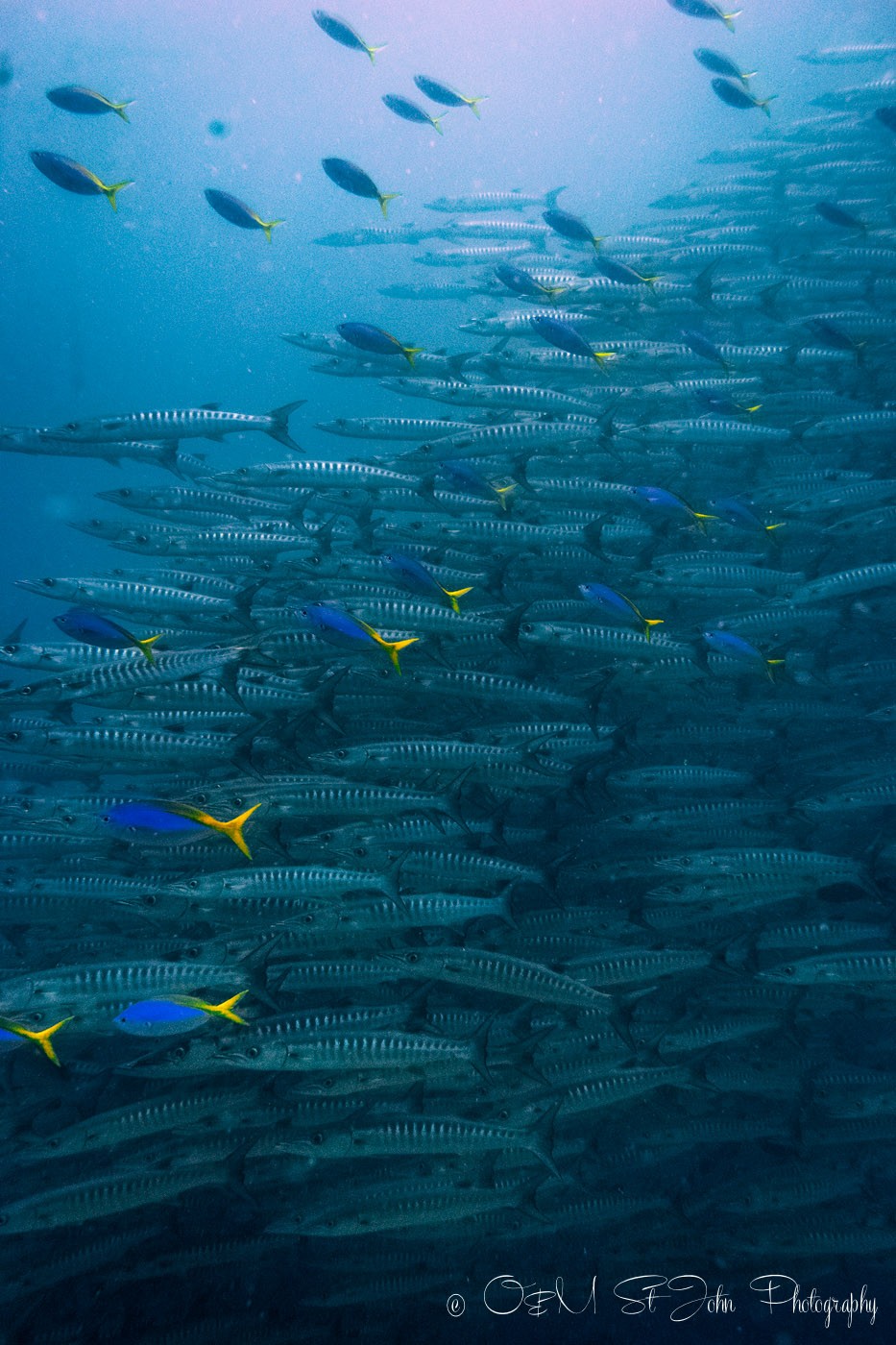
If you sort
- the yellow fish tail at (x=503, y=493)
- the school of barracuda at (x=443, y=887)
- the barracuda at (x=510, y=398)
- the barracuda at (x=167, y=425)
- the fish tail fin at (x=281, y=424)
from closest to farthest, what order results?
the school of barracuda at (x=443, y=887) → the yellow fish tail at (x=503, y=493) → the barracuda at (x=167, y=425) → the fish tail fin at (x=281, y=424) → the barracuda at (x=510, y=398)

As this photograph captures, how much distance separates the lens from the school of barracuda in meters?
4.12

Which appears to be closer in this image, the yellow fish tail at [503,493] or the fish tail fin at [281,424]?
the yellow fish tail at [503,493]

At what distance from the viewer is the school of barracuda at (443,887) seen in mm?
4121

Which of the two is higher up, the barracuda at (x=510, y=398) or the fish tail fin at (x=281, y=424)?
the barracuda at (x=510, y=398)

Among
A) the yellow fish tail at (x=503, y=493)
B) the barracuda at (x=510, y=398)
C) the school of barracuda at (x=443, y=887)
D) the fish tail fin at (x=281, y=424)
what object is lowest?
the school of barracuda at (x=443, y=887)

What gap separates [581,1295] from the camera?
4.99 meters

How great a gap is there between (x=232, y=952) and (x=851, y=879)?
4177 millimetres

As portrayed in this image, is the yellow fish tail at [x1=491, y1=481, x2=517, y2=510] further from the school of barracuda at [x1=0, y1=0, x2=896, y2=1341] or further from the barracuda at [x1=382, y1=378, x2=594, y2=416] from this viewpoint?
the barracuda at [x1=382, y1=378, x2=594, y2=416]

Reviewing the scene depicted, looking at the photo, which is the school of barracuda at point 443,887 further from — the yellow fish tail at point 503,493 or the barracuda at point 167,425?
the yellow fish tail at point 503,493

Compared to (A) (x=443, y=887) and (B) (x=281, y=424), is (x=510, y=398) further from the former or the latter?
(A) (x=443, y=887)

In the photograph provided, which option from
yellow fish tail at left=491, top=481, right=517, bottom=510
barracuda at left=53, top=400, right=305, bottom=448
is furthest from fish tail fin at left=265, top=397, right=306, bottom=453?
yellow fish tail at left=491, top=481, right=517, bottom=510

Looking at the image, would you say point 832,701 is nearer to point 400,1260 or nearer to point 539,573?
point 539,573

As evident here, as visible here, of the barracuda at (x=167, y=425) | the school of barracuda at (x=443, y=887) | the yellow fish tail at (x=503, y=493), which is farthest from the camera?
the barracuda at (x=167, y=425)

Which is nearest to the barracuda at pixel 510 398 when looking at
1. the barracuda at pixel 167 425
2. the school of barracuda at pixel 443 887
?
the school of barracuda at pixel 443 887
